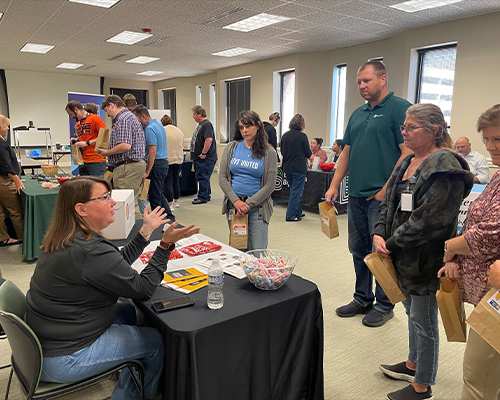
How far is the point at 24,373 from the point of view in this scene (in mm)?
1359

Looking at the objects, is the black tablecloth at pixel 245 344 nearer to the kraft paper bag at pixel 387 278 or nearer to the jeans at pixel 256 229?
the kraft paper bag at pixel 387 278

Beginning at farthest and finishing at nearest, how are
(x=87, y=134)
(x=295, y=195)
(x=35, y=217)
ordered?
(x=295, y=195), (x=87, y=134), (x=35, y=217)

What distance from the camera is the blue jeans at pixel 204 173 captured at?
20.4 ft

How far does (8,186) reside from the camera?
3820mm

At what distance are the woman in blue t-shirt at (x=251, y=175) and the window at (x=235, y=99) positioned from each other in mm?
7462

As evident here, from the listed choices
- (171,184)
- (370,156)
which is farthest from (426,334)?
(171,184)

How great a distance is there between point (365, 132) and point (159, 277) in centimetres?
153

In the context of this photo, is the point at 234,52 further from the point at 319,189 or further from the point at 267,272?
the point at 267,272

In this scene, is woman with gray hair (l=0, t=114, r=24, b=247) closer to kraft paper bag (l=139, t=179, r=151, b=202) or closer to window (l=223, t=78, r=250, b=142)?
kraft paper bag (l=139, t=179, r=151, b=202)

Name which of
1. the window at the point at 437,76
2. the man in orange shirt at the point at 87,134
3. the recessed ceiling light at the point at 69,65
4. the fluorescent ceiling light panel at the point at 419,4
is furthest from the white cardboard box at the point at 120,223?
the recessed ceiling light at the point at 69,65

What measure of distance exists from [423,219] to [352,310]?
1.24 m

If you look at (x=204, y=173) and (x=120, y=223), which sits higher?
(x=120, y=223)

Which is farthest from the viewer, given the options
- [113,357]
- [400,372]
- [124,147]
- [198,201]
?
[198,201]

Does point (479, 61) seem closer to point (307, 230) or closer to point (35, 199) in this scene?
point (307, 230)
